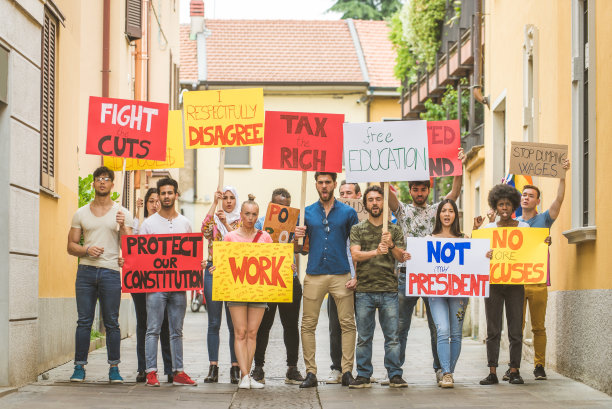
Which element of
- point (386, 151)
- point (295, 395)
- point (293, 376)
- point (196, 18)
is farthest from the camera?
point (196, 18)

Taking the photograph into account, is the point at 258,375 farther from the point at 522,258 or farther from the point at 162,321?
the point at 522,258

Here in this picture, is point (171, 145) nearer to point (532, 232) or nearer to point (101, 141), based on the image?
point (101, 141)

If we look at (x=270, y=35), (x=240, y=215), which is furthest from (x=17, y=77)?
(x=270, y=35)

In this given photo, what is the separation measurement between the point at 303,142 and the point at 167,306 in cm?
214

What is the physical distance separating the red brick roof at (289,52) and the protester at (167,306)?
28486mm

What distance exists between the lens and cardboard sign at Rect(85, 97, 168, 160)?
11.1 meters

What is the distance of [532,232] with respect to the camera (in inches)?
422

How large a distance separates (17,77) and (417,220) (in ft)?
13.2

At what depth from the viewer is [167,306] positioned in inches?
416

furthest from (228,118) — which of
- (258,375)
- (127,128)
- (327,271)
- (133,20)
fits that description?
(133,20)

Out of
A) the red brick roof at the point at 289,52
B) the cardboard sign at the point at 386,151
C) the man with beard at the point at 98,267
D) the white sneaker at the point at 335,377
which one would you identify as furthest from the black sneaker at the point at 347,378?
the red brick roof at the point at 289,52

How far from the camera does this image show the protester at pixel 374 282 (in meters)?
10.2

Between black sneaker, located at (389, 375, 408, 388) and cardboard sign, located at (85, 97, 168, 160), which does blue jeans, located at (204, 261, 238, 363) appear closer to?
cardboard sign, located at (85, 97, 168, 160)

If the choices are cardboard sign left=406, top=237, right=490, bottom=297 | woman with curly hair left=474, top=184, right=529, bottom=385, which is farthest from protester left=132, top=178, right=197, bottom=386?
woman with curly hair left=474, top=184, right=529, bottom=385
